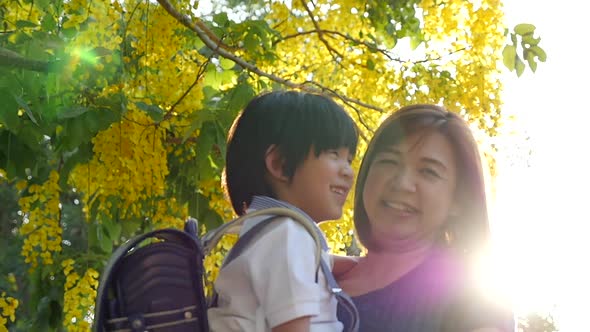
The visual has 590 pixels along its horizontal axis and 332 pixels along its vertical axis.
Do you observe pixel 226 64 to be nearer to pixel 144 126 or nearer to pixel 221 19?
pixel 221 19

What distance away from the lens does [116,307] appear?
172cm

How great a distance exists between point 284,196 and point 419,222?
0.89ft

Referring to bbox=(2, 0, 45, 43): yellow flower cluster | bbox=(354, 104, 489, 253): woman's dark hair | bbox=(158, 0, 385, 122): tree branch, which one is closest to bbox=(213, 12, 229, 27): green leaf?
bbox=(158, 0, 385, 122): tree branch

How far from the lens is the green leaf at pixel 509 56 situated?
12.8 feet

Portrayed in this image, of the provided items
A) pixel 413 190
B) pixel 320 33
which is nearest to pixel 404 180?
pixel 413 190

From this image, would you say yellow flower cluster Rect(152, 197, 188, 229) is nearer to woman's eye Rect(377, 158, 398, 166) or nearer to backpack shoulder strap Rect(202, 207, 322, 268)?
woman's eye Rect(377, 158, 398, 166)

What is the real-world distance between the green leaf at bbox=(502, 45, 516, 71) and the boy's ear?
2.04m

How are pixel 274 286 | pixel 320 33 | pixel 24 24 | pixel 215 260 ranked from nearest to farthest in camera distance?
1. pixel 274 286
2. pixel 215 260
3. pixel 24 24
4. pixel 320 33

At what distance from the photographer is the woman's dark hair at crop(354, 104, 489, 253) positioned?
212 cm

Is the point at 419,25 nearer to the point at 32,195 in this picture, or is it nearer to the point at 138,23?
the point at 138,23

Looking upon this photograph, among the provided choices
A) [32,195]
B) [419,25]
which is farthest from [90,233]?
[419,25]

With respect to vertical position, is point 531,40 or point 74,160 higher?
point 531,40

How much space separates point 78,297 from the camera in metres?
3.59

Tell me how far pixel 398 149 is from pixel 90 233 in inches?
86.0
